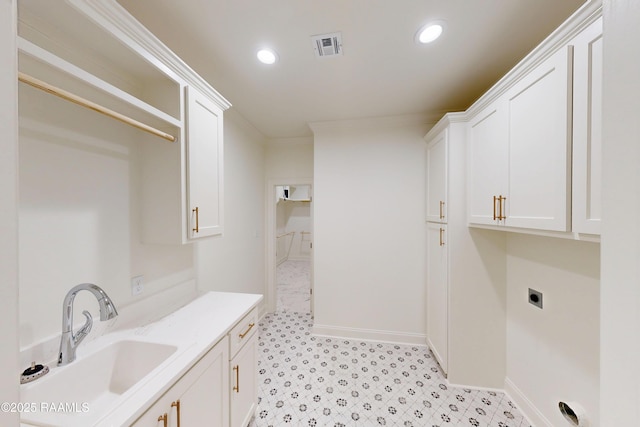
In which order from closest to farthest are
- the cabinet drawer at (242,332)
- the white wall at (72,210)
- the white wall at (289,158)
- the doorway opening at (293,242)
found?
the white wall at (72,210) → the cabinet drawer at (242,332) → the white wall at (289,158) → the doorway opening at (293,242)

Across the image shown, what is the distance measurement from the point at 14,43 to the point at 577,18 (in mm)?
1846

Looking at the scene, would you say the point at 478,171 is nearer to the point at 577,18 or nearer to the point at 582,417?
the point at 577,18

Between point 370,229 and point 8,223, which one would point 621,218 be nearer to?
point 8,223

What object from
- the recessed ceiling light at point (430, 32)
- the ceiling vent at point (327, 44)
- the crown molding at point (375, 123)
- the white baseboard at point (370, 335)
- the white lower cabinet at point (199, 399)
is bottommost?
the white baseboard at point (370, 335)

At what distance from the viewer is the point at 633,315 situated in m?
0.39

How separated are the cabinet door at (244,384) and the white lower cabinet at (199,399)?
68mm

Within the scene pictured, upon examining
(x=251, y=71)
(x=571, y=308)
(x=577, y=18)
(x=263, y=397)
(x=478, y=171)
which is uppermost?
(x=251, y=71)

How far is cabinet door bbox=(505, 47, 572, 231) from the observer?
41.8 inches

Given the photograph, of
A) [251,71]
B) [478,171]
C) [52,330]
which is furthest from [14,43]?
[478,171]

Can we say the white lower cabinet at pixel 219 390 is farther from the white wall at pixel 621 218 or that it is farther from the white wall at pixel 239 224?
the white wall at pixel 621 218

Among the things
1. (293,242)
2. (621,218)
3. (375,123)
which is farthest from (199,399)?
(293,242)

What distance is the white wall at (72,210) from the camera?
964mm

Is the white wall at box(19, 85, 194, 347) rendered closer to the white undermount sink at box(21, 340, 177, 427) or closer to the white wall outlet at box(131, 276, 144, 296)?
the white wall outlet at box(131, 276, 144, 296)

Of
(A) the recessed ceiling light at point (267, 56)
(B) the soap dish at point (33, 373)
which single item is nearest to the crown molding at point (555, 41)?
(A) the recessed ceiling light at point (267, 56)
